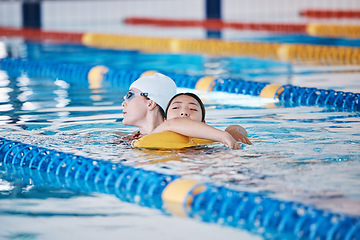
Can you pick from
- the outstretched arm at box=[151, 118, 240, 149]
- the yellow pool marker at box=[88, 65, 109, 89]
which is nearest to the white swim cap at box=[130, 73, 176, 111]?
the outstretched arm at box=[151, 118, 240, 149]

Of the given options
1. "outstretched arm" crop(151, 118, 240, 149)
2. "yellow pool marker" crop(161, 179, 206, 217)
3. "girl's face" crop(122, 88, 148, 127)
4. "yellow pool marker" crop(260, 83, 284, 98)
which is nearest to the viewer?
"yellow pool marker" crop(161, 179, 206, 217)

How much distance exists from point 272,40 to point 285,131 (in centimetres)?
893

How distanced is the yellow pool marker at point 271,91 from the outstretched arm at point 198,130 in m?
2.56

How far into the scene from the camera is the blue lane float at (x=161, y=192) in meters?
2.57

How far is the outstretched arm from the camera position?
3707 mm

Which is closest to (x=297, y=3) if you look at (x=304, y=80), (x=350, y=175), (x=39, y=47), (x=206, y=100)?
(x=39, y=47)

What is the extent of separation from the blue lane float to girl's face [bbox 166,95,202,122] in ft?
2.03

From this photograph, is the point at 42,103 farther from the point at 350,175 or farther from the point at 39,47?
the point at 39,47

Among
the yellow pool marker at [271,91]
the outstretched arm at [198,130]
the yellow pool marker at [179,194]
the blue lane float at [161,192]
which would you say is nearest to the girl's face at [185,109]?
the outstretched arm at [198,130]

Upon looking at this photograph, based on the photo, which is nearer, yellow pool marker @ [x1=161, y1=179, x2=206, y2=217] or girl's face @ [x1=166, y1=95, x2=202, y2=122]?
yellow pool marker @ [x1=161, y1=179, x2=206, y2=217]

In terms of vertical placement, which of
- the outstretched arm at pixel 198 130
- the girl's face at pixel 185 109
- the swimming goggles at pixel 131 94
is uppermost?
the swimming goggles at pixel 131 94

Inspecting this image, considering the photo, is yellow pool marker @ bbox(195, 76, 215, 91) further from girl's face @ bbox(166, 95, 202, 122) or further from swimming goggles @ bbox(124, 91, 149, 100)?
girl's face @ bbox(166, 95, 202, 122)

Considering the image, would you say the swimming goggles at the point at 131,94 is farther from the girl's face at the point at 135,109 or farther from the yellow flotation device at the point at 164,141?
the yellow flotation device at the point at 164,141

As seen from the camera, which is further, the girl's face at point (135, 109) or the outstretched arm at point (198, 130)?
the girl's face at point (135, 109)
